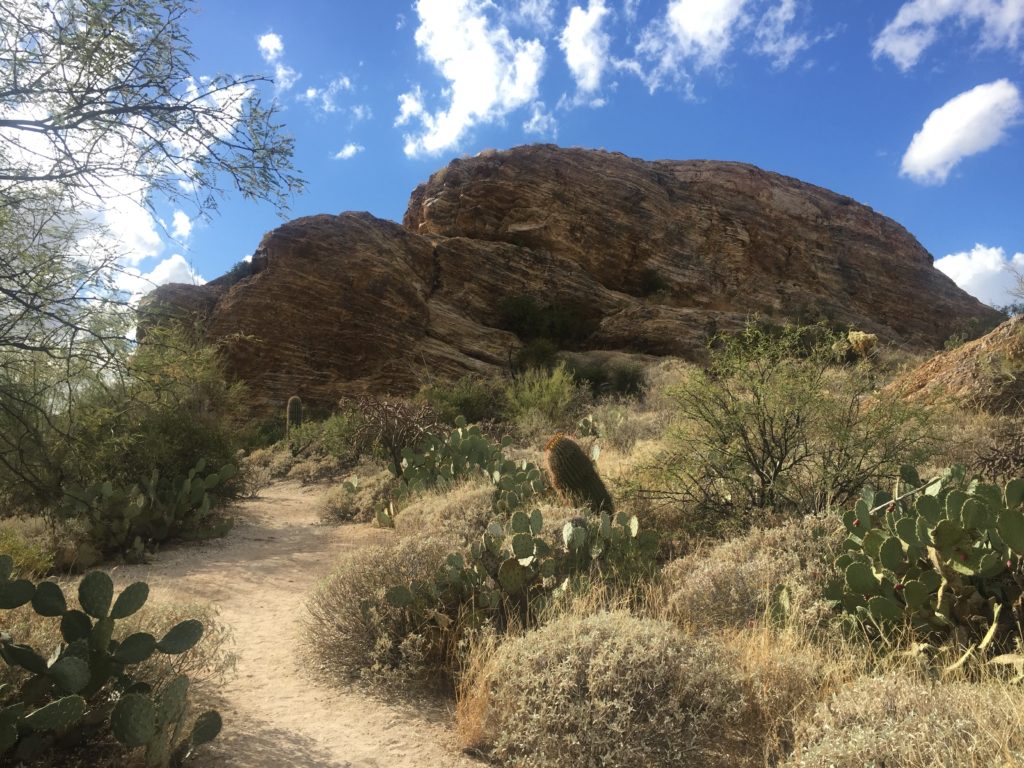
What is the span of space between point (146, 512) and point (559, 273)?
22.5 metres

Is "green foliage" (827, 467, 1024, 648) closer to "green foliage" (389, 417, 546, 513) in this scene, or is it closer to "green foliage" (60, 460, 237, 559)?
"green foliage" (389, 417, 546, 513)

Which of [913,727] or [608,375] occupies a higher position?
[608,375]

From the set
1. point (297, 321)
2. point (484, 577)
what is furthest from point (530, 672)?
point (297, 321)

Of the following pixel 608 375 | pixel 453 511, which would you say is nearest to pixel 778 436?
pixel 453 511

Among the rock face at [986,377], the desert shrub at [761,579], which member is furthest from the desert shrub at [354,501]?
the rock face at [986,377]

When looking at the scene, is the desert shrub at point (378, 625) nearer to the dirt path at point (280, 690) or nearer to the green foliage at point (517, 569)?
the green foliage at point (517, 569)

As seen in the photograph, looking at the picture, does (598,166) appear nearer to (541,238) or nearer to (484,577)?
(541,238)

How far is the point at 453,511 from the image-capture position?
22.9ft

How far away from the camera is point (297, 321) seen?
22.0 m

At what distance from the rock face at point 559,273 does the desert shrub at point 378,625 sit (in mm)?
14923

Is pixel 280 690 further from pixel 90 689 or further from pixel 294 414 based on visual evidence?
pixel 294 414

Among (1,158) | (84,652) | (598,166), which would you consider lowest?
(84,652)

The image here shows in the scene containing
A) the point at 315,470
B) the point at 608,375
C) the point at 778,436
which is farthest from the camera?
the point at 608,375

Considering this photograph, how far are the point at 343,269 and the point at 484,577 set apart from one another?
20195 mm
